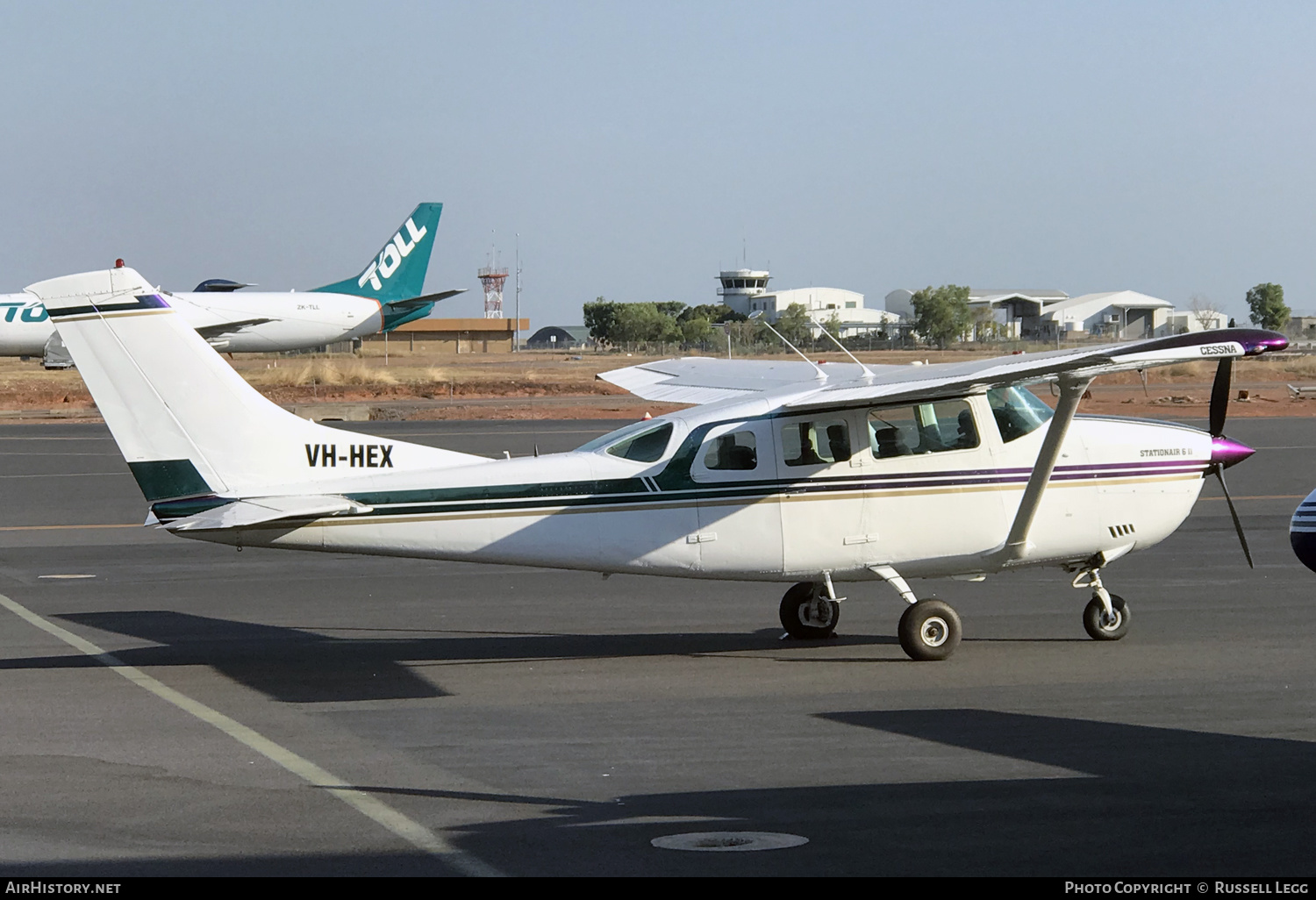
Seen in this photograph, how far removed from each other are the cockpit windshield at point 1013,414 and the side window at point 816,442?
1305mm

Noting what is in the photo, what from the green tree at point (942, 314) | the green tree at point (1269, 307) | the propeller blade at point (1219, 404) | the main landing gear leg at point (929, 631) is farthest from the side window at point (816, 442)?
the green tree at point (1269, 307)

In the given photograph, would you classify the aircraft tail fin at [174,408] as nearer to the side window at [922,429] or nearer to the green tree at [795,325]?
the side window at [922,429]

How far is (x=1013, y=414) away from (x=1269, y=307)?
514ft

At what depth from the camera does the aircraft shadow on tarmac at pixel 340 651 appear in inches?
422

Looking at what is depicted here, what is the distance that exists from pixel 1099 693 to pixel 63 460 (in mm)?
27071

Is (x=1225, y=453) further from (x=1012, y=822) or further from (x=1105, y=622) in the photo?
(x=1012, y=822)

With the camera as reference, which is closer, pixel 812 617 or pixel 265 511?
pixel 265 511

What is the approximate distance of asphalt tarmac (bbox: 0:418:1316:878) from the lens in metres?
6.44

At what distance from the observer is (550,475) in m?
11.1

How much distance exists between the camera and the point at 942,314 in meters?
140

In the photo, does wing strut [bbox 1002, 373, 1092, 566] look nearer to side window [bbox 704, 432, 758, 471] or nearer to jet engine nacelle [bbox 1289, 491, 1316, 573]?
side window [bbox 704, 432, 758, 471]

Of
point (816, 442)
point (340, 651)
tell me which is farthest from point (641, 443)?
point (340, 651)
